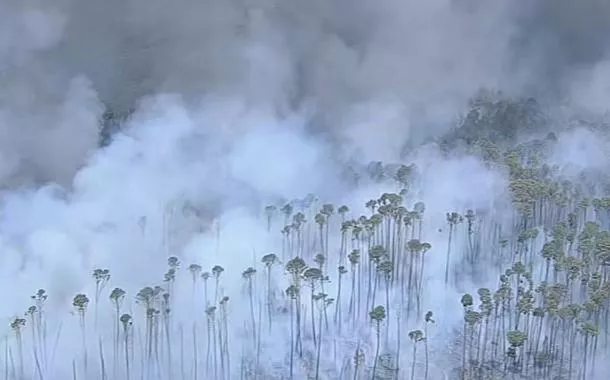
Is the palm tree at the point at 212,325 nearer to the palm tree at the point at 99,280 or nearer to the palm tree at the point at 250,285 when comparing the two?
the palm tree at the point at 250,285

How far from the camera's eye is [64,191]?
55781 mm

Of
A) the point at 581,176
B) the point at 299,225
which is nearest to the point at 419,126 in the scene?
the point at 581,176

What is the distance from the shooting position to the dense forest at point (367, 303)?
144 feet

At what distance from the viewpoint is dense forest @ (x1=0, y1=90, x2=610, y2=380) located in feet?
144

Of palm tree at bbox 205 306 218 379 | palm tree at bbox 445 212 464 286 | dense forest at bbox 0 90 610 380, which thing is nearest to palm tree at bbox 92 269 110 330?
dense forest at bbox 0 90 610 380

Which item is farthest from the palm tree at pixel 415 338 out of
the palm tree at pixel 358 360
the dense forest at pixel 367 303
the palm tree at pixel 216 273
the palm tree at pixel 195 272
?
the palm tree at pixel 195 272

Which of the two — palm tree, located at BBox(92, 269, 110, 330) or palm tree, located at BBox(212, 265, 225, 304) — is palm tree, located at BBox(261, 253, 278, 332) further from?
palm tree, located at BBox(92, 269, 110, 330)

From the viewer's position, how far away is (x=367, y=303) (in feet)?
158

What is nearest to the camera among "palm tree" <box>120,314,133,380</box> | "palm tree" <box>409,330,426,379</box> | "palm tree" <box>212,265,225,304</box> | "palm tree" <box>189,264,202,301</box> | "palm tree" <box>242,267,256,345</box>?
"palm tree" <box>120,314,133,380</box>

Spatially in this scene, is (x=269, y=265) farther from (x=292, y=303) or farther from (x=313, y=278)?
(x=313, y=278)

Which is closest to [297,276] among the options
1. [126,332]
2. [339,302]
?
[339,302]

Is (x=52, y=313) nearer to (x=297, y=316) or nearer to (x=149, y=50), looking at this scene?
(x=297, y=316)

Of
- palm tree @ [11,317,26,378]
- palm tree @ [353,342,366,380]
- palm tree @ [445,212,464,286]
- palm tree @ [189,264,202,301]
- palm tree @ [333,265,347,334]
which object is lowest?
palm tree @ [353,342,366,380]

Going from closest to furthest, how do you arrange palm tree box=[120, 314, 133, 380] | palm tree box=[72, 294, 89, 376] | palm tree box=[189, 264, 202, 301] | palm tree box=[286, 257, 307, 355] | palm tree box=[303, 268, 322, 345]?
palm tree box=[120, 314, 133, 380]
palm tree box=[72, 294, 89, 376]
palm tree box=[286, 257, 307, 355]
palm tree box=[303, 268, 322, 345]
palm tree box=[189, 264, 202, 301]
